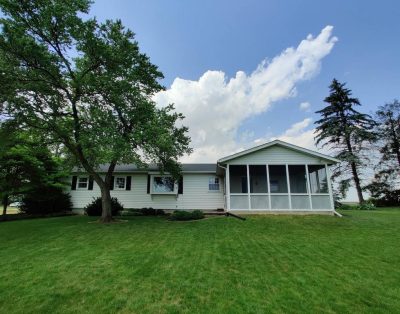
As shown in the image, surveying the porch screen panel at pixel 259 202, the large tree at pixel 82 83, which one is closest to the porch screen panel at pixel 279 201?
the porch screen panel at pixel 259 202

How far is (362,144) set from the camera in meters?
25.7

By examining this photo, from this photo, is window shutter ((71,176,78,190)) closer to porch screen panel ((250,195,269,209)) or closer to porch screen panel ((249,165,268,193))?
porch screen panel ((250,195,269,209))

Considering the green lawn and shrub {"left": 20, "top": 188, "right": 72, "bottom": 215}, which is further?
shrub {"left": 20, "top": 188, "right": 72, "bottom": 215}

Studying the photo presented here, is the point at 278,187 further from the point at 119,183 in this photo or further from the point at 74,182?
the point at 74,182

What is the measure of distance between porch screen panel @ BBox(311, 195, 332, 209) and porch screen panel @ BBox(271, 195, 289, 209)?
160 cm

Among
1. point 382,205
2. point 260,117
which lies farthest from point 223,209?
point 382,205

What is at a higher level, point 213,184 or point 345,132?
point 345,132

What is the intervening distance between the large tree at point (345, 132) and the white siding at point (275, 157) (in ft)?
45.5

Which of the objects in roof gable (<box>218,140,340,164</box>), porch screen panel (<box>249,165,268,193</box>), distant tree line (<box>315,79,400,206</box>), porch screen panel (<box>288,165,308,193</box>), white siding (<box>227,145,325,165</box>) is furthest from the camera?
distant tree line (<box>315,79,400,206</box>)

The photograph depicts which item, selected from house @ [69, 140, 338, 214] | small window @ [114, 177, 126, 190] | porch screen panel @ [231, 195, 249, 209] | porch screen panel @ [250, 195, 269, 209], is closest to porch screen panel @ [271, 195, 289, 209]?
porch screen panel @ [250, 195, 269, 209]

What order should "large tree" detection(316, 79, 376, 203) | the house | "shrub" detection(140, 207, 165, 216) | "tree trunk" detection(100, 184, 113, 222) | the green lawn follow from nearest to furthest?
the green lawn < "tree trunk" detection(100, 184, 113, 222) < "shrub" detection(140, 207, 165, 216) < the house < "large tree" detection(316, 79, 376, 203)

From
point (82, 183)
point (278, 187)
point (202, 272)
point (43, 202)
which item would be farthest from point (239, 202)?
point (43, 202)

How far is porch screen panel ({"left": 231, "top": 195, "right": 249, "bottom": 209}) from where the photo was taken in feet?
46.4

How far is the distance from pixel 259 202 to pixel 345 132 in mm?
18289
